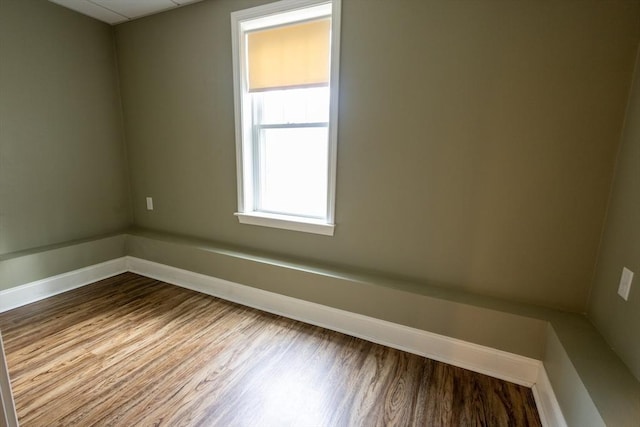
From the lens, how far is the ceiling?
250 centimetres

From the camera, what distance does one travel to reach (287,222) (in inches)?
95.7

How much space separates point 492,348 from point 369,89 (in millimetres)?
1824

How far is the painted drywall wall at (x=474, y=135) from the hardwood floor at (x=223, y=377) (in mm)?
594

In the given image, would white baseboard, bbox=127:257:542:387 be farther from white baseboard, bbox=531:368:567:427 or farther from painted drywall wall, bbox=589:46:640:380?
painted drywall wall, bbox=589:46:640:380

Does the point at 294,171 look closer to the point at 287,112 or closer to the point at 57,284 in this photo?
the point at 287,112

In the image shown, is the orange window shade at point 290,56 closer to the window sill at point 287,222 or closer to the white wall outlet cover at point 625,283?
the window sill at point 287,222

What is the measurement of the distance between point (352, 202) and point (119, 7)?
271cm

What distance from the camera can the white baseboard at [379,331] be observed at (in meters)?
1.73

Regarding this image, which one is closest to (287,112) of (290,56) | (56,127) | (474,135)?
(290,56)

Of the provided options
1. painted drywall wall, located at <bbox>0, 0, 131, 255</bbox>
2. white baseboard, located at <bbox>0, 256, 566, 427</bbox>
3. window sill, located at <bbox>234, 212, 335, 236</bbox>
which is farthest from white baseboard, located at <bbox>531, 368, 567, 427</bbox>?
painted drywall wall, located at <bbox>0, 0, 131, 255</bbox>

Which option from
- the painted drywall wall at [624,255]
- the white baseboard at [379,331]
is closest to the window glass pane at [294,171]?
the white baseboard at [379,331]

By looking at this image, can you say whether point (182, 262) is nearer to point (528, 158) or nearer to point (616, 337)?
point (528, 158)

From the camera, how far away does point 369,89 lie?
1994mm

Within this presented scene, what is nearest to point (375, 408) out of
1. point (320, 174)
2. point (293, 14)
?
point (320, 174)
